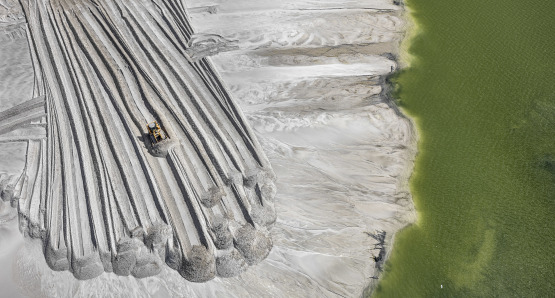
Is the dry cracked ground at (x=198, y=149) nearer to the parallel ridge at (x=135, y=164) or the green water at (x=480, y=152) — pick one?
the parallel ridge at (x=135, y=164)

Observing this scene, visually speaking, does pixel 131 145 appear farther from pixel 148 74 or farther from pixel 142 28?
pixel 142 28

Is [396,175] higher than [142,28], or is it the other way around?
[142,28]

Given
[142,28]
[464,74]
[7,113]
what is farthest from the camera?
[464,74]

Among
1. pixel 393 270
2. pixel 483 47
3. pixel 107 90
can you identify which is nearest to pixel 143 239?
pixel 107 90

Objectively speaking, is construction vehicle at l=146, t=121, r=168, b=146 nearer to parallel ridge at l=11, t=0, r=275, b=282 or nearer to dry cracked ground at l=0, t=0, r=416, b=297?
dry cracked ground at l=0, t=0, r=416, b=297

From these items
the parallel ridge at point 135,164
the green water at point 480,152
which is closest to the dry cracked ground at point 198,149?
the parallel ridge at point 135,164

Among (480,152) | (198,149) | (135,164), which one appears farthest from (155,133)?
(480,152)
